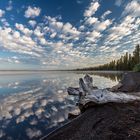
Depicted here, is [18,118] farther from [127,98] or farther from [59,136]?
[127,98]


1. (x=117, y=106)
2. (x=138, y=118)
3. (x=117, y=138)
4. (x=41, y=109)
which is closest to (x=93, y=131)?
(x=117, y=138)

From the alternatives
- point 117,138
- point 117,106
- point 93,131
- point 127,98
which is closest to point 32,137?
point 93,131

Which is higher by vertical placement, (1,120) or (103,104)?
(103,104)

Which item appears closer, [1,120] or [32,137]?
[32,137]

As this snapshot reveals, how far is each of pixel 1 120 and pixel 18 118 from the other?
2.29 feet

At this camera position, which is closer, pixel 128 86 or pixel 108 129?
pixel 108 129

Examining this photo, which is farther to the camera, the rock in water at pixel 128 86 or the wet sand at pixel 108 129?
the rock in water at pixel 128 86

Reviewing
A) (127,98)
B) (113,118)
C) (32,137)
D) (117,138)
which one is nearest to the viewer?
(117,138)

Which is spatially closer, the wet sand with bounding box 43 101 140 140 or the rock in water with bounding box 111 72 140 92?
the wet sand with bounding box 43 101 140 140

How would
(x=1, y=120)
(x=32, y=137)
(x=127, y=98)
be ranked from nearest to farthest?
(x=32, y=137)
(x=1, y=120)
(x=127, y=98)

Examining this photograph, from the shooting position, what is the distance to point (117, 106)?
22.0ft

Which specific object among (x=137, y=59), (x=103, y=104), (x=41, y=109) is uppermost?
(x=137, y=59)

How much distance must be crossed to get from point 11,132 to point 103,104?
4168mm

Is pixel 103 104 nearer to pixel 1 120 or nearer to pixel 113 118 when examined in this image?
pixel 113 118
